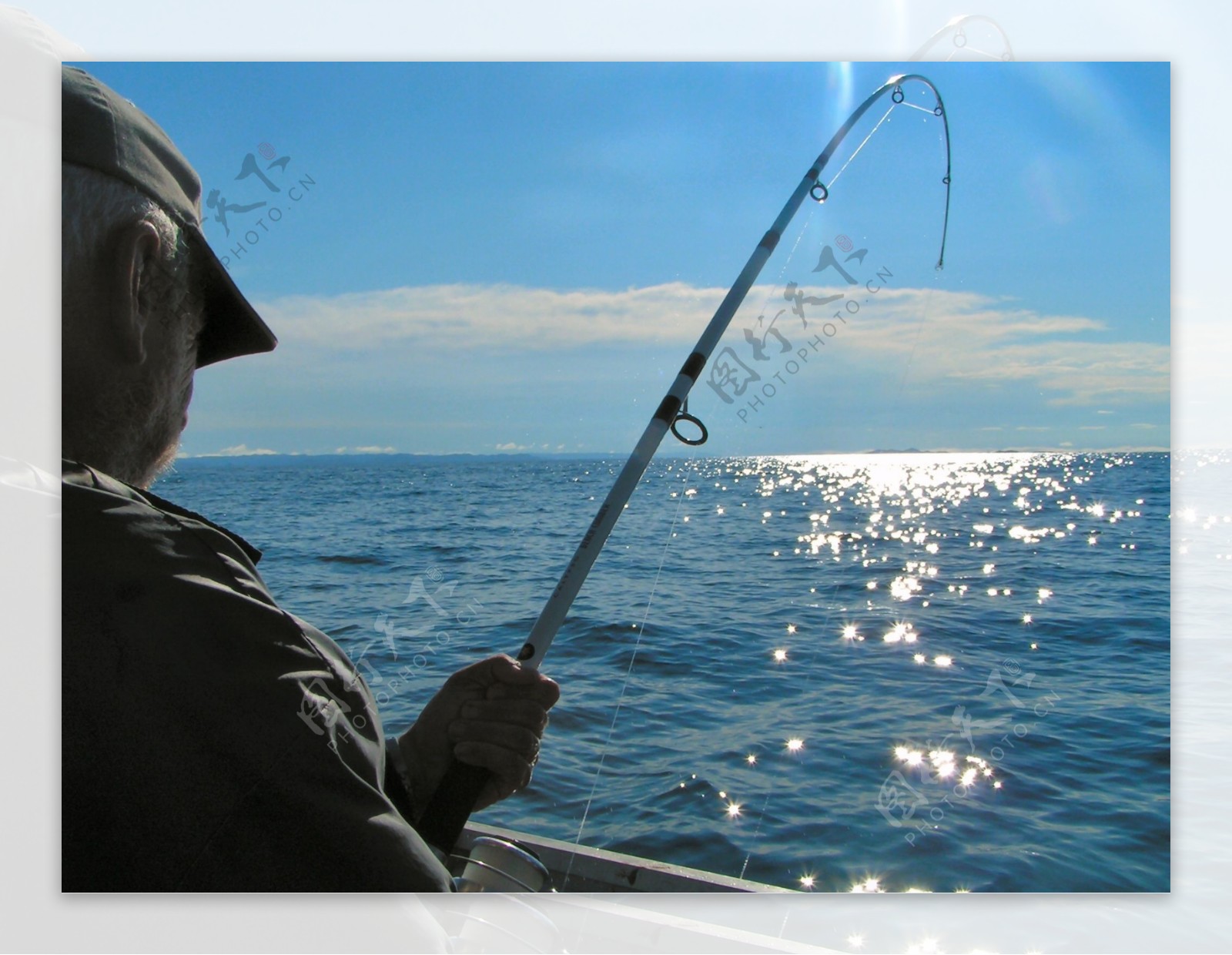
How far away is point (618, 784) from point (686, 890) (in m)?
1.42

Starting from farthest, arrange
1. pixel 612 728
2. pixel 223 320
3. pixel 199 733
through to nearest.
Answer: pixel 612 728 < pixel 223 320 < pixel 199 733

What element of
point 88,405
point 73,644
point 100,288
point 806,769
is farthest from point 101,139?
point 806,769

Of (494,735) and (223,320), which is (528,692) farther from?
(223,320)

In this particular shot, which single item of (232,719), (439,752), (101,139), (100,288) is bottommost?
(439,752)

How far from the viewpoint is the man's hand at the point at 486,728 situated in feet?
3.77

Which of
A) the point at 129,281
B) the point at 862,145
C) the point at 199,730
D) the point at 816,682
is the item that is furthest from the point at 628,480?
the point at 816,682

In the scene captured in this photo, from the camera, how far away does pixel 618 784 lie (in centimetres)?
385

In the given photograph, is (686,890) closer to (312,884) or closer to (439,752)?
(439,752)

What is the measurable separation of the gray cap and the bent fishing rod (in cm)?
65

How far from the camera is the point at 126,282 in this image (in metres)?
0.86

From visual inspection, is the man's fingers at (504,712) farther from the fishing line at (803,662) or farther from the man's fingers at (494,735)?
the fishing line at (803,662)

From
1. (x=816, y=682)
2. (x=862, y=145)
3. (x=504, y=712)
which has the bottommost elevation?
(x=816, y=682)

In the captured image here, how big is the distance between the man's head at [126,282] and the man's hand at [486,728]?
0.47m

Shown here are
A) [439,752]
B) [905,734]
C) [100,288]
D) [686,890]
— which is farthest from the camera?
[905,734]
